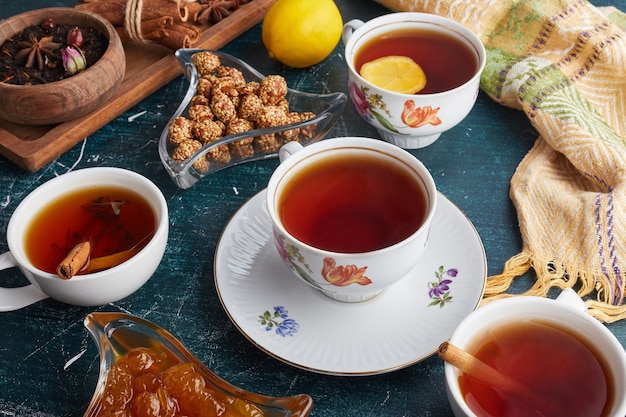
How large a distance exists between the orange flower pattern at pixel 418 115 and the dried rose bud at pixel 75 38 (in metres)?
0.68

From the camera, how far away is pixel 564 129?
130 cm

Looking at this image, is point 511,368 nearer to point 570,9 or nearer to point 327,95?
point 327,95

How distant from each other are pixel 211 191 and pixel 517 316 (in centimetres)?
64

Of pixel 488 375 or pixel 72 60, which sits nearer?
pixel 488 375

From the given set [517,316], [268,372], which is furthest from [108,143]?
[517,316]

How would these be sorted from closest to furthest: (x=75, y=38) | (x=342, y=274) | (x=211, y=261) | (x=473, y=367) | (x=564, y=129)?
1. (x=473, y=367)
2. (x=342, y=274)
3. (x=211, y=261)
4. (x=564, y=129)
5. (x=75, y=38)

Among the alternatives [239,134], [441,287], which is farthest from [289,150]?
[441,287]

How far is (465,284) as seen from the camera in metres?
1.06

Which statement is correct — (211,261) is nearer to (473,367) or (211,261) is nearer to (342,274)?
(342,274)

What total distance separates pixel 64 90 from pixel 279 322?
25.5 inches

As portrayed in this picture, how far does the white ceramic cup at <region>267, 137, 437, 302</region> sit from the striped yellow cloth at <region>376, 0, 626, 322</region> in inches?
8.5

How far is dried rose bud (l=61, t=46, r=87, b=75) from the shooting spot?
1359mm

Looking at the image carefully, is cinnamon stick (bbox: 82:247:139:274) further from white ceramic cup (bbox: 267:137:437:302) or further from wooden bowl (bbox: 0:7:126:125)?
wooden bowl (bbox: 0:7:126:125)

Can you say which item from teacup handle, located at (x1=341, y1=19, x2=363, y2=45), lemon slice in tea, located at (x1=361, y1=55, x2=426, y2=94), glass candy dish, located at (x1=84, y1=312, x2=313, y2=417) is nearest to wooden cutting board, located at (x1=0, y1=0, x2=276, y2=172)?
teacup handle, located at (x1=341, y1=19, x2=363, y2=45)
